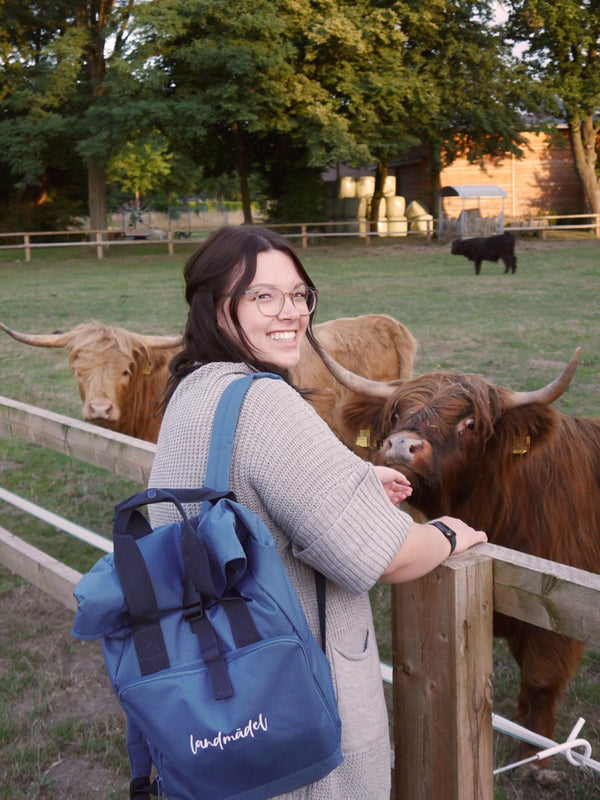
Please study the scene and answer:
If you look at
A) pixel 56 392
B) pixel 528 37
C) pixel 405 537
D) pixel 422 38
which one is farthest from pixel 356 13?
pixel 405 537

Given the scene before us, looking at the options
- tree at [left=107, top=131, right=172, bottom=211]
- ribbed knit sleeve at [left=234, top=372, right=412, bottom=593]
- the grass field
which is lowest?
the grass field

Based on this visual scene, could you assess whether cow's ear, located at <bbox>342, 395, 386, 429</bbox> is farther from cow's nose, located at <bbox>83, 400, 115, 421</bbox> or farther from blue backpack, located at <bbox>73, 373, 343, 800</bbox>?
blue backpack, located at <bbox>73, 373, 343, 800</bbox>

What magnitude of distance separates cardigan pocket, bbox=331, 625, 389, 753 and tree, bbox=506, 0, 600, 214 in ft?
115

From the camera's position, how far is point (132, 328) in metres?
14.1

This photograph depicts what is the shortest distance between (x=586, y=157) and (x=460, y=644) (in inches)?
1537

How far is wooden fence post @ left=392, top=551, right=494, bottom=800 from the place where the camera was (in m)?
1.79

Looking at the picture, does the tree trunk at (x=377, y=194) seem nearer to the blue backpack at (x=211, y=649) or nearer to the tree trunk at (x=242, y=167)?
the tree trunk at (x=242, y=167)

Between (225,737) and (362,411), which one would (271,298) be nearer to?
(225,737)

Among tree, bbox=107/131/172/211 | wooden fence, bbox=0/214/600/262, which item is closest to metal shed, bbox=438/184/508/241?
wooden fence, bbox=0/214/600/262

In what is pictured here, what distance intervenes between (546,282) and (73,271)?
1419cm

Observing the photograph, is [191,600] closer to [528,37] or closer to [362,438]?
[362,438]

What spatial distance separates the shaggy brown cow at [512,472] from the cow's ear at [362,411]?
166 mm

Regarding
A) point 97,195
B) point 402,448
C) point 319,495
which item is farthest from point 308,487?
point 97,195

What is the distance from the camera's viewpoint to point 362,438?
377 centimetres
